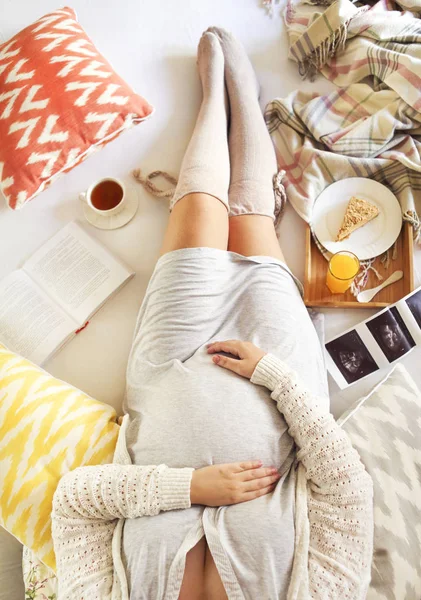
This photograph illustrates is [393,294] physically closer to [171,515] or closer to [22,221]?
[171,515]

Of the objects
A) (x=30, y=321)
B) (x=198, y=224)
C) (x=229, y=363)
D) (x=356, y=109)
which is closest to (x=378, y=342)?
A: (x=229, y=363)

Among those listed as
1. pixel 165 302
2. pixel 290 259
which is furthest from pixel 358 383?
pixel 165 302

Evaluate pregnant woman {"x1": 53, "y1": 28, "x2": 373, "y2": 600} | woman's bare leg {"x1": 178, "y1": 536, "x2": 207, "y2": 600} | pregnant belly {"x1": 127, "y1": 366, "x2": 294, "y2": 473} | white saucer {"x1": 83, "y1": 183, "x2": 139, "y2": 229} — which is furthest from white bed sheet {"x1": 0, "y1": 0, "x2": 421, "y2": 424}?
woman's bare leg {"x1": 178, "y1": 536, "x2": 207, "y2": 600}

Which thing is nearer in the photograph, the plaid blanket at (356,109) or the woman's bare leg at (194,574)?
the woman's bare leg at (194,574)

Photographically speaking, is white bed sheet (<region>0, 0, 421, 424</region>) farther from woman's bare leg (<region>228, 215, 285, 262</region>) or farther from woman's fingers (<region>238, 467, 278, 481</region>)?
woman's fingers (<region>238, 467, 278, 481</region>)

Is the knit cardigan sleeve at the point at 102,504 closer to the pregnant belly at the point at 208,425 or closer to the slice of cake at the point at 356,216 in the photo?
the pregnant belly at the point at 208,425

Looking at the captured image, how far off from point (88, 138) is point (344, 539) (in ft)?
3.22

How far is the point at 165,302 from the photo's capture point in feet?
3.07

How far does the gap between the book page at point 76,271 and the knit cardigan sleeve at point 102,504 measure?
438mm

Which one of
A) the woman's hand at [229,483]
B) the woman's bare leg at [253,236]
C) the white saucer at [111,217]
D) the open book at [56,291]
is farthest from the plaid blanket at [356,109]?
the woman's hand at [229,483]

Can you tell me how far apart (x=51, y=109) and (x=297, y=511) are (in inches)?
39.0

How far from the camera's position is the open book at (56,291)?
1.08 m

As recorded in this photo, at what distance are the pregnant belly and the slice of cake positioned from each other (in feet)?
1.51

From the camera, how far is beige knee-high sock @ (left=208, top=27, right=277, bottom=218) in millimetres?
1070
